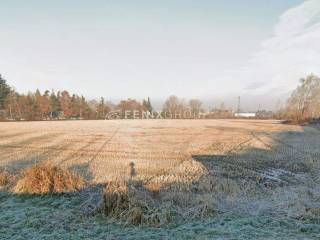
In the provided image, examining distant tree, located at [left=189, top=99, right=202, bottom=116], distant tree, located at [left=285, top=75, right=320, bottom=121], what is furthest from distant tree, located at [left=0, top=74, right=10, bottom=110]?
distant tree, located at [left=285, top=75, right=320, bottom=121]

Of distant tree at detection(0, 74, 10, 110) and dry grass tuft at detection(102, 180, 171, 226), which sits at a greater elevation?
distant tree at detection(0, 74, 10, 110)

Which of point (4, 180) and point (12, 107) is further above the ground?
point (12, 107)

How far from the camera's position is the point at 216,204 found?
20.7 ft

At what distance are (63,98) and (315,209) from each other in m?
81.7

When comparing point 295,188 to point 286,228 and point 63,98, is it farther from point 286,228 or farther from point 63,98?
point 63,98

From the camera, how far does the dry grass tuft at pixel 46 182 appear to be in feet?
23.0

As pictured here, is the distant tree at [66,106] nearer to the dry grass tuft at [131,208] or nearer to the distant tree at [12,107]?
the distant tree at [12,107]

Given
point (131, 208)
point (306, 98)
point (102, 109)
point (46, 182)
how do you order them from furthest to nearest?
1. point (102, 109)
2. point (306, 98)
3. point (46, 182)
4. point (131, 208)

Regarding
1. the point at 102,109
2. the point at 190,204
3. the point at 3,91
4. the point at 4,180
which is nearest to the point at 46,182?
the point at 4,180

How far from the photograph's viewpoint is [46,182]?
7.07 meters

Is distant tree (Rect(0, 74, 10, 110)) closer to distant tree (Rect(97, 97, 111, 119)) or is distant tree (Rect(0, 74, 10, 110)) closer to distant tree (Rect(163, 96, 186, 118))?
distant tree (Rect(97, 97, 111, 119))

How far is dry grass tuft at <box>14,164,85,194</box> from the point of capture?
276 inches

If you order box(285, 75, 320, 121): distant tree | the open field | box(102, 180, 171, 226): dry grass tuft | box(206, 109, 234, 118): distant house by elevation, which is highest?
box(285, 75, 320, 121): distant tree

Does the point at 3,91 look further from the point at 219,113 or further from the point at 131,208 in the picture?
the point at 131,208
